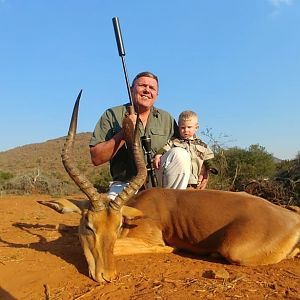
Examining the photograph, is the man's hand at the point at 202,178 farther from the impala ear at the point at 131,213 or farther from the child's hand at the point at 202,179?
the impala ear at the point at 131,213

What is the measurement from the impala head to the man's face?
195 cm

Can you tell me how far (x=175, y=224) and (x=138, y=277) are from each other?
1.28 meters

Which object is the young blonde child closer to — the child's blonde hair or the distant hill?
the child's blonde hair

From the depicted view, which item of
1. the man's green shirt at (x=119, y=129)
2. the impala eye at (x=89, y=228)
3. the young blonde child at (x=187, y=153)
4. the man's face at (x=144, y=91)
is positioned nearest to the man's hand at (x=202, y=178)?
the young blonde child at (x=187, y=153)

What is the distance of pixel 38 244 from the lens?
5.89 metres

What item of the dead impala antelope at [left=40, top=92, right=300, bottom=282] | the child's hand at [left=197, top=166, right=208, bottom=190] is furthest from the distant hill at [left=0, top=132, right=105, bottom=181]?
the dead impala antelope at [left=40, top=92, right=300, bottom=282]

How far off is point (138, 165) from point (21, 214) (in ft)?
14.7

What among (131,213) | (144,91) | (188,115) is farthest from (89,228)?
(144,91)

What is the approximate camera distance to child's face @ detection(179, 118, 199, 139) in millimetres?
6957

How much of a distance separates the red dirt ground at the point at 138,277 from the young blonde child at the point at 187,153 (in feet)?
5.40

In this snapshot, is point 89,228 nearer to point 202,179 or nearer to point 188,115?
point 188,115

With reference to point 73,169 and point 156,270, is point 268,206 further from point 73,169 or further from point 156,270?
point 73,169

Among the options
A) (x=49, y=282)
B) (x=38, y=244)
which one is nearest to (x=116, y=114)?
(x=38, y=244)

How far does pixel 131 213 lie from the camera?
5.29 meters
